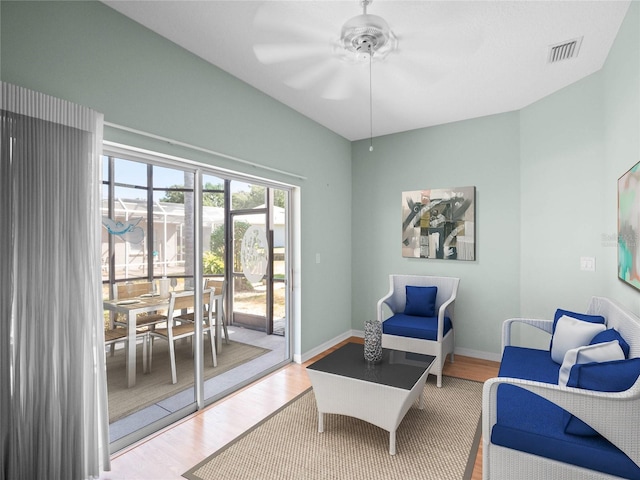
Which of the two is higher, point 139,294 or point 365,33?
point 365,33

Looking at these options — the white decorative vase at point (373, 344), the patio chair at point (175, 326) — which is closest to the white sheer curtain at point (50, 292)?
the patio chair at point (175, 326)

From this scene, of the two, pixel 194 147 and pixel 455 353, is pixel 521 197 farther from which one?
pixel 194 147

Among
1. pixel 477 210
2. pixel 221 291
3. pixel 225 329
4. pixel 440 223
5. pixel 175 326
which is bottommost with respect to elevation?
pixel 225 329

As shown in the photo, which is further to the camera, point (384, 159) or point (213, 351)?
point (384, 159)

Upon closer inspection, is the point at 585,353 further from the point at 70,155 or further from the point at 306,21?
the point at 70,155

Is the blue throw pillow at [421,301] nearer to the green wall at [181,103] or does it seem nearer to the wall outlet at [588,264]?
the green wall at [181,103]

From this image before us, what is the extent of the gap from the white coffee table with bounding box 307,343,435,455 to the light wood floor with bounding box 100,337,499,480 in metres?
0.57

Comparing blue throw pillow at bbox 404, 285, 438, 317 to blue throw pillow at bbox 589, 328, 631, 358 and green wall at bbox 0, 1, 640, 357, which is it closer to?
green wall at bbox 0, 1, 640, 357

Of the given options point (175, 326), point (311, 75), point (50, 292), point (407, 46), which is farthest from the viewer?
point (311, 75)

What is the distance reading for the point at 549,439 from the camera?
5.16 feet

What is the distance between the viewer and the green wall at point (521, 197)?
2771 mm

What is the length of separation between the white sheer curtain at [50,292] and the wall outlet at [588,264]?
4038 millimetres

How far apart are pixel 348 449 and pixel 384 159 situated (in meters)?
3.56

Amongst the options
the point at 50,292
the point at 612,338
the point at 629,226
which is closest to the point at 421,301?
the point at 612,338
